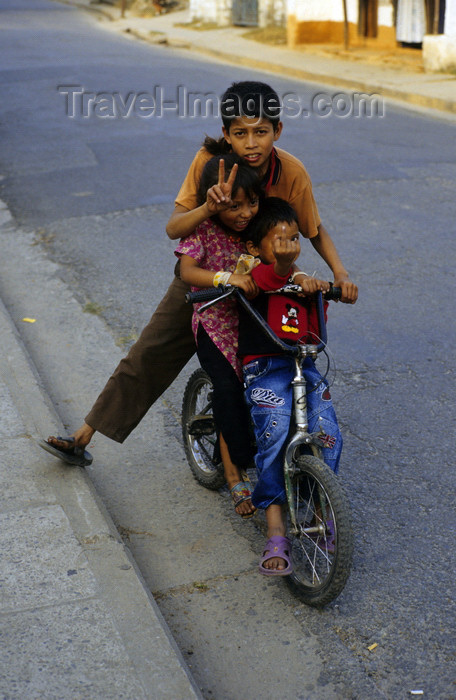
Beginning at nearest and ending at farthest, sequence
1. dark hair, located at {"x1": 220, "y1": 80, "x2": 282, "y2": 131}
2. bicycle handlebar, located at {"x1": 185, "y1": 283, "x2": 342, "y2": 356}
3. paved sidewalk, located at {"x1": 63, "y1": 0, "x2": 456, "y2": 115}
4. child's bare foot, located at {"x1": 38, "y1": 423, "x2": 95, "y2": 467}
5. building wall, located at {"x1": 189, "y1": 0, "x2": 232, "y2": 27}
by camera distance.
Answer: bicycle handlebar, located at {"x1": 185, "y1": 283, "x2": 342, "y2": 356} → dark hair, located at {"x1": 220, "y1": 80, "x2": 282, "y2": 131} → child's bare foot, located at {"x1": 38, "y1": 423, "x2": 95, "y2": 467} → paved sidewalk, located at {"x1": 63, "y1": 0, "x2": 456, "y2": 115} → building wall, located at {"x1": 189, "y1": 0, "x2": 232, "y2": 27}

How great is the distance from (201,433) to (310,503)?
0.88 m

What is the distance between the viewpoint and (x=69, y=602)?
3207mm

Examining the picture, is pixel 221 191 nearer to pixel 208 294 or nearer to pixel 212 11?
pixel 208 294

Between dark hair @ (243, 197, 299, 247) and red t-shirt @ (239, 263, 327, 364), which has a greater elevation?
dark hair @ (243, 197, 299, 247)

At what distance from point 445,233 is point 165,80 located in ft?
32.9

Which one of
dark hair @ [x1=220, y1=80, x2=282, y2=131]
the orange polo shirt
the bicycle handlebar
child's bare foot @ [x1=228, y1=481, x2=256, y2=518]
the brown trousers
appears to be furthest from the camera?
the brown trousers

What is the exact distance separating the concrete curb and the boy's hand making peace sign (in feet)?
4.54

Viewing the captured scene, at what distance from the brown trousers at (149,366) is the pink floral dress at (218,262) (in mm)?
233

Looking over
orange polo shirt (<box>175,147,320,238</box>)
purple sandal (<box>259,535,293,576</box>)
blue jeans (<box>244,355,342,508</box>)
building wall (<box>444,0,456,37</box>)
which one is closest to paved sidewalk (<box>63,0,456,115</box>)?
building wall (<box>444,0,456,37</box>)

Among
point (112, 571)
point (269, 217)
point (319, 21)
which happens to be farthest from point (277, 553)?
point (319, 21)

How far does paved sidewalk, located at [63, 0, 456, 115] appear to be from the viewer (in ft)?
47.3

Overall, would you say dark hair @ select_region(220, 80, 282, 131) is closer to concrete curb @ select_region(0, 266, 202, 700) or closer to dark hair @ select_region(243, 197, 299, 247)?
dark hair @ select_region(243, 197, 299, 247)

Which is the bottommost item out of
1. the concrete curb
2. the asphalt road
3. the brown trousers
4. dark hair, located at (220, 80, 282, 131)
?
the asphalt road

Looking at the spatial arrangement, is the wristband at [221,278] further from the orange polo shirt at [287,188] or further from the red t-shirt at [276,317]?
the orange polo shirt at [287,188]
